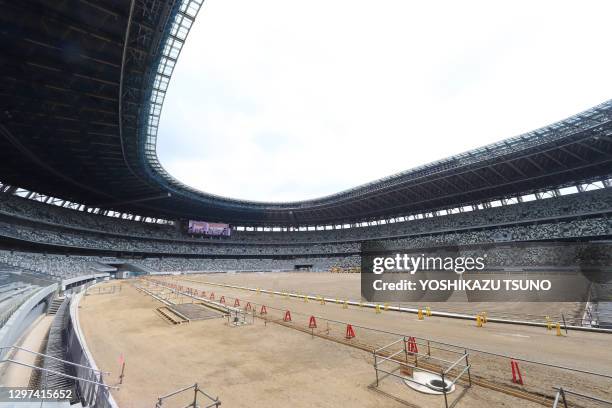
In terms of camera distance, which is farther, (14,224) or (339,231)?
(339,231)

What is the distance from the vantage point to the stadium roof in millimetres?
18109

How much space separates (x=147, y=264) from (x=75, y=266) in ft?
70.9

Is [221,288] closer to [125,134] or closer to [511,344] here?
[125,134]

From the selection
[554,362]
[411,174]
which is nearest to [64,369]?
[554,362]

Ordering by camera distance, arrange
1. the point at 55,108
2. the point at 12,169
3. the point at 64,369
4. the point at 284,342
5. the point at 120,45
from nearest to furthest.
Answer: the point at 64,369 → the point at 284,342 → the point at 120,45 → the point at 55,108 → the point at 12,169

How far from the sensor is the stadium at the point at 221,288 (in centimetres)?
862

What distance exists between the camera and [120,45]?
19234 millimetres

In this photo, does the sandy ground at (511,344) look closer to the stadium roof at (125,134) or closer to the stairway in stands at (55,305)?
the stairway in stands at (55,305)

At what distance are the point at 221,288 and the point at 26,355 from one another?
75.7ft

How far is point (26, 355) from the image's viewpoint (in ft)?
48.6

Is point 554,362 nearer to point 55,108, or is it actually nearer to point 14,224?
point 55,108

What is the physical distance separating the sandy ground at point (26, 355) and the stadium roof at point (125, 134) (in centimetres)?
1880

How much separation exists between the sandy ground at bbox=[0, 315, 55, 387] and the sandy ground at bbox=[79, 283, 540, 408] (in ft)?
8.04

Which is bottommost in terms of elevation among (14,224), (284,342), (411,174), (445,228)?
(284,342)
